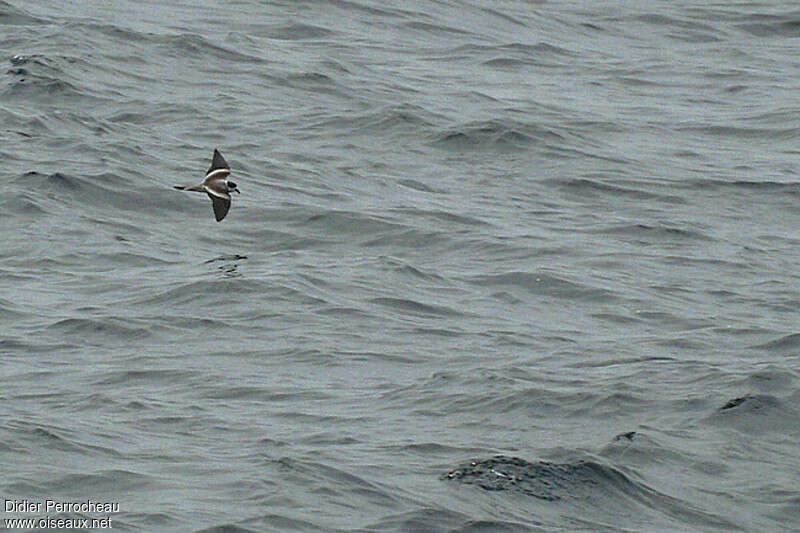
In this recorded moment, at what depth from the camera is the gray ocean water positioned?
40.9ft

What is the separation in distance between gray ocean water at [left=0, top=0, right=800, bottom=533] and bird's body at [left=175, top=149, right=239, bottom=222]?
0.91 m

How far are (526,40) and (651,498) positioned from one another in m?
17.1

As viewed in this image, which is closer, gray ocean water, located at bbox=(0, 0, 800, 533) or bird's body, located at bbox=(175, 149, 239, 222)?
gray ocean water, located at bbox=(0, 0, 800, 533)

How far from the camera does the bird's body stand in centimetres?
1595

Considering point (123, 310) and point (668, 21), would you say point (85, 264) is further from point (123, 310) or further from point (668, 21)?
point (668, 21)

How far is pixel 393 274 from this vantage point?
57.5ft

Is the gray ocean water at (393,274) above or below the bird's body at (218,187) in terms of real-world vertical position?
below

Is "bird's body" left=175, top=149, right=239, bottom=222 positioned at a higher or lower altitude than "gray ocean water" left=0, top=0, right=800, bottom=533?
higher

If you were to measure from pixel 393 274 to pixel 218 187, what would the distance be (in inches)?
85.7

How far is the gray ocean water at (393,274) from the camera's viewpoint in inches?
491

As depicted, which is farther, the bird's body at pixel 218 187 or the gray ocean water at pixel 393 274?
the bird's body at pixel 218 187

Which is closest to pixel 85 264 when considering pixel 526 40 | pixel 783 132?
pixel 783 132

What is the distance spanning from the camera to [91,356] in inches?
583

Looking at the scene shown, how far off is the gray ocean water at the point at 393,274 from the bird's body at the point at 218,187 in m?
0.91
